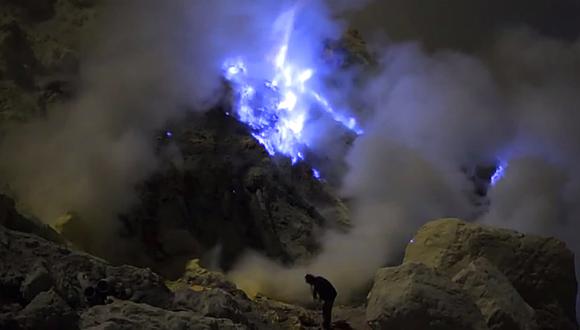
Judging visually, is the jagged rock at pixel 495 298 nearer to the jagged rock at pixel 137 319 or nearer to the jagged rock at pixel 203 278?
the jagged rock at pixel 137 319

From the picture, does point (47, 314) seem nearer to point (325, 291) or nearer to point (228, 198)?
point (325, 291)

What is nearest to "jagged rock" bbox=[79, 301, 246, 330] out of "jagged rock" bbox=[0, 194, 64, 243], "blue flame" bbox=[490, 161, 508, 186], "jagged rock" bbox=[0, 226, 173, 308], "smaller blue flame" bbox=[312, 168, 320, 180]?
"jagged rock" bbox=[0, 226, 173, 308]

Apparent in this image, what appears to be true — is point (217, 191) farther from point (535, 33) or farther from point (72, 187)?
point (535, 33)

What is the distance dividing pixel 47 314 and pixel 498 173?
10.0m

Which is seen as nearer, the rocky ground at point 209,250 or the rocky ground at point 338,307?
the rocky ground at point 338,307

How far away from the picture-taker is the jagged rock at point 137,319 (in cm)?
289

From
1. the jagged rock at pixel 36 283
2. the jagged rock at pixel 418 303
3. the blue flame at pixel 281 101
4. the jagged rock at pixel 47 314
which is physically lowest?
the jagged rock at pixel 47 314

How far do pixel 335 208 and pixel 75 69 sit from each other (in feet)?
14.0

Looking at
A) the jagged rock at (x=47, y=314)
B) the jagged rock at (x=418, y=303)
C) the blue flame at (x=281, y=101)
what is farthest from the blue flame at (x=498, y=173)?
the jagged rock at (x=47, y=314)

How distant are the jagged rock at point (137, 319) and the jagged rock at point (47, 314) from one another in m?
0.07

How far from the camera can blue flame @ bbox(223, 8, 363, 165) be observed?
29.8 ft

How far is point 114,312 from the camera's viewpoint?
9.89 ft

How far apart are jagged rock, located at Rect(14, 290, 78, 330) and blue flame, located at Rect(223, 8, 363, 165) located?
6.19 m

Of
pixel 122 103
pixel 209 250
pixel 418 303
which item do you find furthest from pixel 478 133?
pixel 418 303
